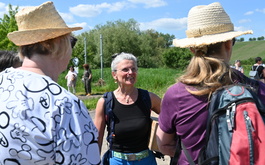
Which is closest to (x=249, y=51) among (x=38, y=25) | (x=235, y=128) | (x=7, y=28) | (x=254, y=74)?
(x=7, y=28)

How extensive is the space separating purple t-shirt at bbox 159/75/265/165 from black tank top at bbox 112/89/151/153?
0.96 m

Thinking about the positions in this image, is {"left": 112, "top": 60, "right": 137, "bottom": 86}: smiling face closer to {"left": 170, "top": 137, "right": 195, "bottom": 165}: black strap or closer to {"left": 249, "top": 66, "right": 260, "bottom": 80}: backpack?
{"left": 170, "top": 137, "right": 195, "bottom": 165}: black strap

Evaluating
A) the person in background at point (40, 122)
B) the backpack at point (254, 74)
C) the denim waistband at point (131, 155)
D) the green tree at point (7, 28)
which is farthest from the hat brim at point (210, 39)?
the green tree at point (7, 28)

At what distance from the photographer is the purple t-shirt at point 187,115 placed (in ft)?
5.50

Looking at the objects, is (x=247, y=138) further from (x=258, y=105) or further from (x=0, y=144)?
(x=0, y=144)

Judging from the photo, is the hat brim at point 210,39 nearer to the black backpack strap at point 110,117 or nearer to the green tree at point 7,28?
the black backpack strap at point 110,117

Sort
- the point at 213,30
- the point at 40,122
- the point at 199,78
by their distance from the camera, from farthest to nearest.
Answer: the point at 213,30 → the point at 199,78 → the point at 40,122

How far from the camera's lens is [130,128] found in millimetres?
2754

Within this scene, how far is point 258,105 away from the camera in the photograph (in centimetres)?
152

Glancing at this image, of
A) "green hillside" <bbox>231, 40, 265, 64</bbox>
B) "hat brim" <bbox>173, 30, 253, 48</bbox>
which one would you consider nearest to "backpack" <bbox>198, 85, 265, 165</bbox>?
"hat brim" <bbox>173, 30, 253, 48</bbox>

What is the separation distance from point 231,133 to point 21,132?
38.7 inches

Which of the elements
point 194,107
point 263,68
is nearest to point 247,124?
point 194,107

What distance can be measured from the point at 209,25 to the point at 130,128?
1315mm

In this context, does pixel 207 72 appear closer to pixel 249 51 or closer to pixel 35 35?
pixel 35 35
